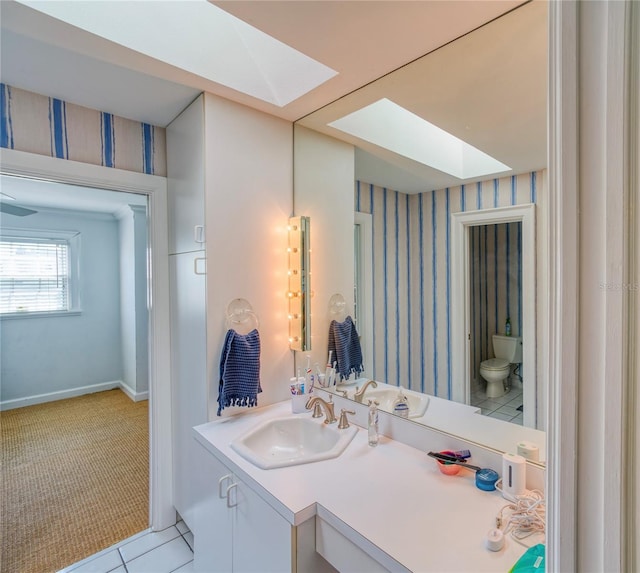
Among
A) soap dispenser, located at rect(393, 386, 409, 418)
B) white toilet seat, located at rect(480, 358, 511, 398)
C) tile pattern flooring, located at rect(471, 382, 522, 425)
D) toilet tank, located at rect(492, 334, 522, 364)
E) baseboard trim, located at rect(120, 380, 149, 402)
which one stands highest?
toilet tank, located at rect(492, 334, 522, 364)

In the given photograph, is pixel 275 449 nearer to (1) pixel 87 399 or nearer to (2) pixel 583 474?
(2) pixel 583 474

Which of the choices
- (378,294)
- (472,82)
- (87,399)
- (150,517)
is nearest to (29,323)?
(87,399)

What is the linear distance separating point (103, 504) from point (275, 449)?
61.3 inches

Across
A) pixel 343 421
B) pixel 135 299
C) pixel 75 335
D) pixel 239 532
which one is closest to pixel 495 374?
pixel 343 421

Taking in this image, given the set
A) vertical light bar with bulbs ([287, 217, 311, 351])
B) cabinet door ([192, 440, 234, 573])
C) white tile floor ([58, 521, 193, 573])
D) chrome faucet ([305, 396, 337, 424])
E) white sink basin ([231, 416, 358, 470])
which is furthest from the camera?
vertical light bar with bulbs ([287, 217, 311, 351])

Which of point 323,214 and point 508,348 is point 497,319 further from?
point 323,214

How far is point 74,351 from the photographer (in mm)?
4395

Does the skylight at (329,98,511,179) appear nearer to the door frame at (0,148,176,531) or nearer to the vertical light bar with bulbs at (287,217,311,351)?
the vertical light bar with bulbs at (287,217,311,351)

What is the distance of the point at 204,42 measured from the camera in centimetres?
152

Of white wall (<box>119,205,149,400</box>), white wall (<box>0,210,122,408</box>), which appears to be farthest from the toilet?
white wall (<box>0,210,122,408</box>)

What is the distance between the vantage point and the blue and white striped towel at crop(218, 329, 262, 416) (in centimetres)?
171

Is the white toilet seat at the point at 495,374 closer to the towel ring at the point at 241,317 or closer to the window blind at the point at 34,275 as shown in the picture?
the towel ring at the point at 241,317

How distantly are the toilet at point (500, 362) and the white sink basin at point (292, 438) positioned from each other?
63 centimetres

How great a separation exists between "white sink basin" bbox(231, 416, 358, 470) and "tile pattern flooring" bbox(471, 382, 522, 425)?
0.57m
